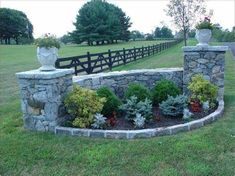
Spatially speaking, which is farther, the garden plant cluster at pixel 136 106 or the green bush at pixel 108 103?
the green bush at pixel 108 103

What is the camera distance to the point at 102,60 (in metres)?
14.5

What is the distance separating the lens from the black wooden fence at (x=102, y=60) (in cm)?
1114

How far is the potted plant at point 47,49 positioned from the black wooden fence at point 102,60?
3.93 m

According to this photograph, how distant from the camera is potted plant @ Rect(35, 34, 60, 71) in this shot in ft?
18.0

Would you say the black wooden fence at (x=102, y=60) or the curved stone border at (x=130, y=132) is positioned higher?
the black wooden fence at (x=102, y=60)

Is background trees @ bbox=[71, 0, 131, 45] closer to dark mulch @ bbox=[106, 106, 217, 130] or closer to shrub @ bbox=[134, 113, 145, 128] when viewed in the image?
dark mulch @ bbox=[106, 106, 217, 130]

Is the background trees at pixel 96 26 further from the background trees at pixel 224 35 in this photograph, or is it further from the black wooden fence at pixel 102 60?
the black wooden fence at pixel 102 60

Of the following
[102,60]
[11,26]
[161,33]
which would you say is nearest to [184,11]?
[102,60]

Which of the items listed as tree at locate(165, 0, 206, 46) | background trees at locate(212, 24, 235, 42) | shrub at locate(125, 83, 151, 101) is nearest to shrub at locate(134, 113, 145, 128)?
shrub at locate(125, 83, 151, 101)

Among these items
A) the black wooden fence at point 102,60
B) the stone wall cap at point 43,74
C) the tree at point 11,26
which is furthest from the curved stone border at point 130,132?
the tree at point 11,26

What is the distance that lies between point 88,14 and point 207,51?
49.1m

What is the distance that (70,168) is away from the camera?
4.10m

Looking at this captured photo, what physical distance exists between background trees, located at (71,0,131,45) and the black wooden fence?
25.9 metres

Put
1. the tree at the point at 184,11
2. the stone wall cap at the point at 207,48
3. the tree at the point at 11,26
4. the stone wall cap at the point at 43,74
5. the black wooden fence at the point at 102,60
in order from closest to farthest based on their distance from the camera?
the stone wall cap at the point at 43,74 < the stone wall cap at the point at 207,48 < the black wooden fence at the point at 102,60 < the tree at the point at 184,11 < the tree at the point at 11,26
